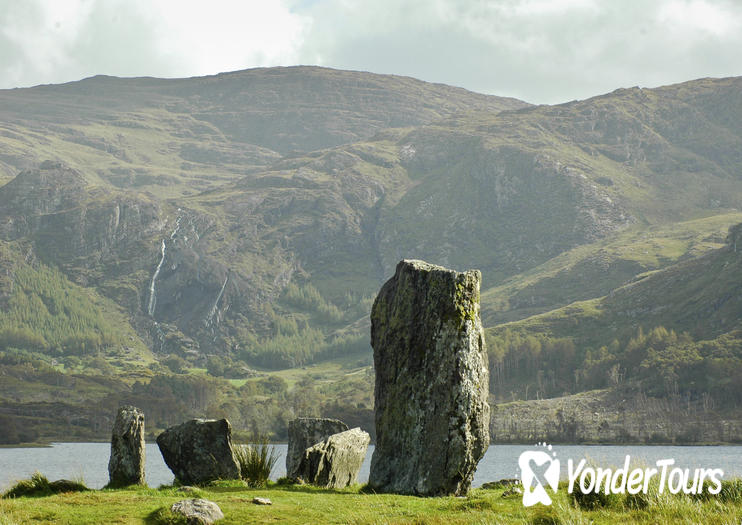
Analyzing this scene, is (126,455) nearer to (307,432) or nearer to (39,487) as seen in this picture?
(39,487)

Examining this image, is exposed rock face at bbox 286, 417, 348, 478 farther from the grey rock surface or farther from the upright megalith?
the grey rock surface

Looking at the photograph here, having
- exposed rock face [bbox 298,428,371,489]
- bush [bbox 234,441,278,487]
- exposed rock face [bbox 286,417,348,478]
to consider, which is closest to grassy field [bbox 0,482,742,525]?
exposed rock face [bbox 298,428,371,489]

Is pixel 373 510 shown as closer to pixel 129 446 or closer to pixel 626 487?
pixel 626 487

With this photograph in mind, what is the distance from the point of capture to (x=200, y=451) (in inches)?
1228

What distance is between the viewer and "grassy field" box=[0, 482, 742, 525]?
19406mm

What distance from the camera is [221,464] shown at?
30.7 meters

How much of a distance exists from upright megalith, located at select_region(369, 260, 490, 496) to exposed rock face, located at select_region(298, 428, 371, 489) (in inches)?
75.7

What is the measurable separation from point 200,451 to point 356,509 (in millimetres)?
10255

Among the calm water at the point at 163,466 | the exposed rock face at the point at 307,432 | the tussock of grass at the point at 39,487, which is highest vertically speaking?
the exposed rock face at the point at 307,432

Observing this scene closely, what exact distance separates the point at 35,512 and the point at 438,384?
35.5 feet

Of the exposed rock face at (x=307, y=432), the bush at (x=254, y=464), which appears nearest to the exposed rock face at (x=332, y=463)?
the bush at (x=254, y=464)

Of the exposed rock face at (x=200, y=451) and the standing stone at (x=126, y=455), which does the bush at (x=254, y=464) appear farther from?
the standing stone at (x=126, y=455)

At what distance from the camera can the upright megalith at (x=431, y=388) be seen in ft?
84.6

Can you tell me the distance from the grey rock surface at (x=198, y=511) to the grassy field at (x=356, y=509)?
0.93ft
